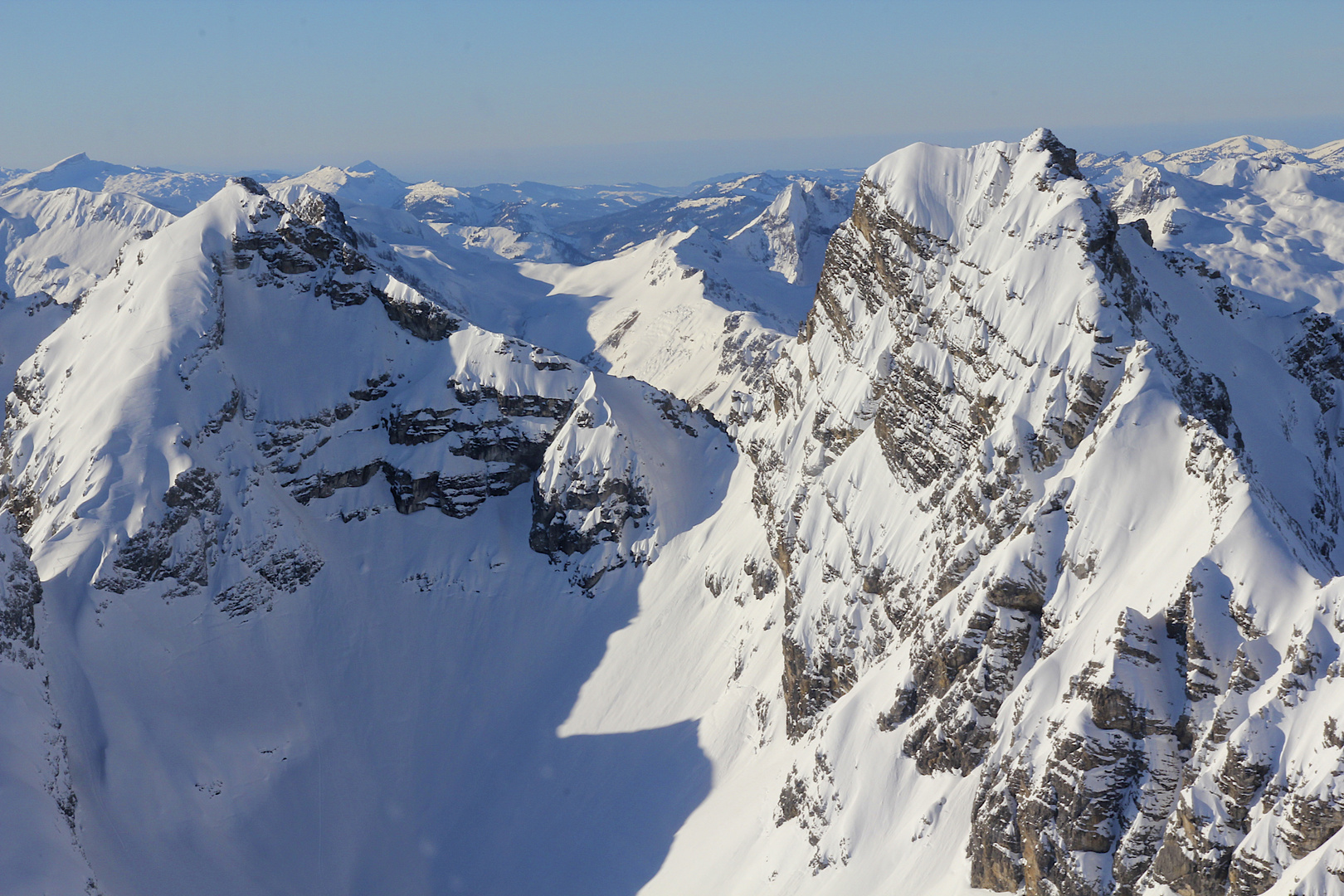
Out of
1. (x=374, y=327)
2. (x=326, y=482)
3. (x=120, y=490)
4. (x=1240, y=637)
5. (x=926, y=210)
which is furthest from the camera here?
(x=374, y=327)

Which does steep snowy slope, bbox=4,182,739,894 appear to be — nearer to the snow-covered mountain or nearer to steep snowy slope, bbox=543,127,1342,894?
the snow-covered mountain

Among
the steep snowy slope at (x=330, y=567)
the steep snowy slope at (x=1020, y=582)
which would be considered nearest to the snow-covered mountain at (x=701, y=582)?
the steep snowy slope at (x=1020, y=582)

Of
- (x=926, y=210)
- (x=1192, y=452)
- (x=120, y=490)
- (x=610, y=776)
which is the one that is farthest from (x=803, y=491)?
(x=120, y=490)

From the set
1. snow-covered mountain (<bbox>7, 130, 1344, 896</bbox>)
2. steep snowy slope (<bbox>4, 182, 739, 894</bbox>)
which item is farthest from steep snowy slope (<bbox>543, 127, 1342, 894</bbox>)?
steep snowy slope (<bbox>4, 182, 739, 894</bbox>)

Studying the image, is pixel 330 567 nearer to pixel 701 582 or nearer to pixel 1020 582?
pixel 701 582

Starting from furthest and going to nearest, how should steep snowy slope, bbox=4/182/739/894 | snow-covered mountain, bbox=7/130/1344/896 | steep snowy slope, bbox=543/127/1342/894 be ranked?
steep snowy slope, bbox=4/182/739/894 → snow-covered mountain, bbox=7/130/1344/896 → steep snowy slope, bbox=543/127/1342/894

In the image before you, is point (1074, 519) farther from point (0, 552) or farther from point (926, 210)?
point (0, 552)

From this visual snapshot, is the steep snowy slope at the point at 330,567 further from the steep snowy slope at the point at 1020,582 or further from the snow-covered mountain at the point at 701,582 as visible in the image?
the steep snowy slope at the point at 1020,582

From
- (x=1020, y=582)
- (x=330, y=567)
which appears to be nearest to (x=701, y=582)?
(x=330, y=567)
